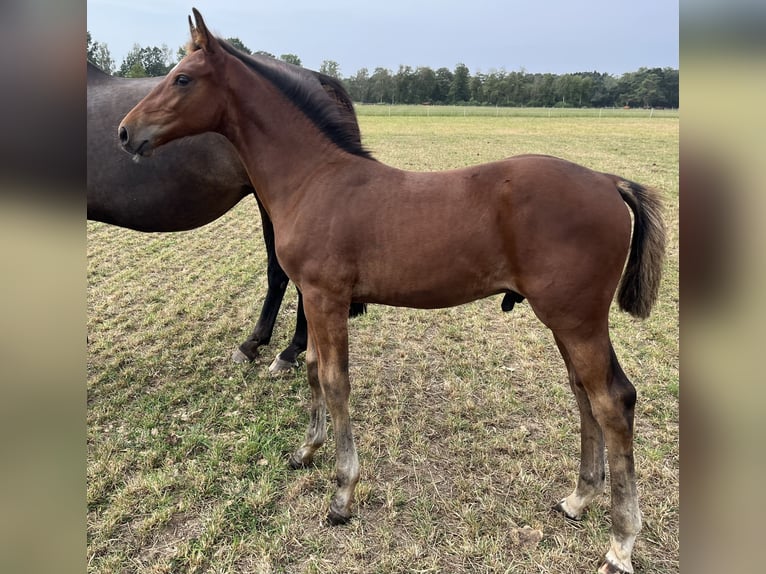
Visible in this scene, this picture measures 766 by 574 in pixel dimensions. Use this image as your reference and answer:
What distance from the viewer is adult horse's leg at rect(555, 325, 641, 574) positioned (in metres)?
2.17

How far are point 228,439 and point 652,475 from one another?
8.72 ft

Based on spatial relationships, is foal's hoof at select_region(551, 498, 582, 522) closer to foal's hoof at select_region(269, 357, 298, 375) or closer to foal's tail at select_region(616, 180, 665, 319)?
foal's tail at select_region(616, 180, 665, 319)

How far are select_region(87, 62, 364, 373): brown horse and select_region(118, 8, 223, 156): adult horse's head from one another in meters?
1.15

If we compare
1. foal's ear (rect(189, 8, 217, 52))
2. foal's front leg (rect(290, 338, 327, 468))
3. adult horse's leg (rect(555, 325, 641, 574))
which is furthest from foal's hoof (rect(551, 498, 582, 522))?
foal's ear (rect(189, 8, 217, 52))

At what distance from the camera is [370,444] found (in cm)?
316

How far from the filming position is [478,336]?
15.9 feet

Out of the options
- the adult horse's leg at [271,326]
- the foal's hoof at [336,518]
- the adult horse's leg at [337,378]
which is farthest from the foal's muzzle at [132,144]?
the foal's hoof at [336,518]

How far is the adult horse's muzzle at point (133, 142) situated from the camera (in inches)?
95.0

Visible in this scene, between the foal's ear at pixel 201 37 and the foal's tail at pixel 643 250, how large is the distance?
2.14 metres

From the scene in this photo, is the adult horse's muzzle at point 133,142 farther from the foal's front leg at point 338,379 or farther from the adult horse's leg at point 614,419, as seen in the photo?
the adult horse's leg at point 614,419
